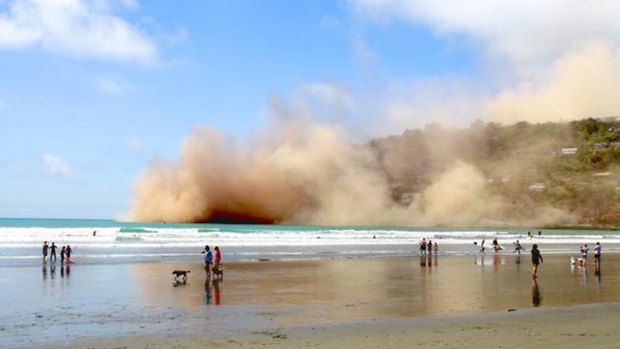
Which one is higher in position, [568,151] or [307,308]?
[568,151]

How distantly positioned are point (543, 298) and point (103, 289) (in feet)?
51.9

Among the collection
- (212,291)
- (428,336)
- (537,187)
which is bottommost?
(212,291)

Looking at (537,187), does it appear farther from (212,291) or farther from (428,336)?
(428,336)

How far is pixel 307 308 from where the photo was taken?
17.7 meters

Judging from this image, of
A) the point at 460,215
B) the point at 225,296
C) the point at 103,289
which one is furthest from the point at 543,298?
the point at 460,215

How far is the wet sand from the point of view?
42.3ft

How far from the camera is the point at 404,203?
15900cm

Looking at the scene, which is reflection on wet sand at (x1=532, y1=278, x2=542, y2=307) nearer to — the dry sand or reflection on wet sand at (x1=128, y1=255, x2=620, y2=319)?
reflection on wet sand at (x1=128, y1=255, x2=620, y2=319)

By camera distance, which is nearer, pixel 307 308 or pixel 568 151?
pixel 307 308

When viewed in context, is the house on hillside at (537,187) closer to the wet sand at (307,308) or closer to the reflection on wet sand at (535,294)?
the wet sand at (307,308)

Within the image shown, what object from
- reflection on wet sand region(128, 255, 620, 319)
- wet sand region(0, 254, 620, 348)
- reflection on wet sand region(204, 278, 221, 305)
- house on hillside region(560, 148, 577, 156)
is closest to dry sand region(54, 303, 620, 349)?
wet sand region(0, 254, 620, 348)

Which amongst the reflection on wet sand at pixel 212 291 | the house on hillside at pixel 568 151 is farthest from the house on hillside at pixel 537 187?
the reflection on wet sand at pixel 212 291

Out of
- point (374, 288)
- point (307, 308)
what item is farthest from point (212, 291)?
point (374, 288)

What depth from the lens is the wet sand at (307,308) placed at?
42.3ft
